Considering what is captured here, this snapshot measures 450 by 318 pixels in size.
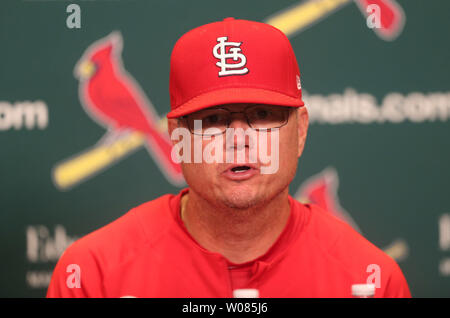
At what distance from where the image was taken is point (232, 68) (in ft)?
3.80

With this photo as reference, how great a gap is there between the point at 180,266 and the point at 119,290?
0.45 ft

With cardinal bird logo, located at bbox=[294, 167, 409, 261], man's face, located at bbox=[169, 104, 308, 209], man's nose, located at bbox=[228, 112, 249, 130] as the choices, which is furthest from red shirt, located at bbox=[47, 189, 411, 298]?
cardinal bird logo, located at bbox=[294, 167, 409, 261]

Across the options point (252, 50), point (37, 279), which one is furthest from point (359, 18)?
point (37, 279)

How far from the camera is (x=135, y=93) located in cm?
173

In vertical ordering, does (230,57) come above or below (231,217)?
above

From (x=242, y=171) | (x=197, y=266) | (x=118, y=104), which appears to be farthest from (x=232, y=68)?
(x=118, y=104)

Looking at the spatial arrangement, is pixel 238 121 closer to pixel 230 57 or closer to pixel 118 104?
pixel 230 57

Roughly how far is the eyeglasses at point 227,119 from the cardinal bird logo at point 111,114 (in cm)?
55

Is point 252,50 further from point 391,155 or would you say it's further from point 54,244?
point 54,244

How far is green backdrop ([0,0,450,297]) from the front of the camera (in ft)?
5.63

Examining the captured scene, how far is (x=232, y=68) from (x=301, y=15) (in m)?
0.66

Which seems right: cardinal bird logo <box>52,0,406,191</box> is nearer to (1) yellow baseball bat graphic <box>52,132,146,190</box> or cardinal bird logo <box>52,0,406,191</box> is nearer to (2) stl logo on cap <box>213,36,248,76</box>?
(1) yellow baseball bat graphic <box>52,132,146,190</box>

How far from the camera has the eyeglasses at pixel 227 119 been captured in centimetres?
116

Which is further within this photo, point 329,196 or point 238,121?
point 329,196
